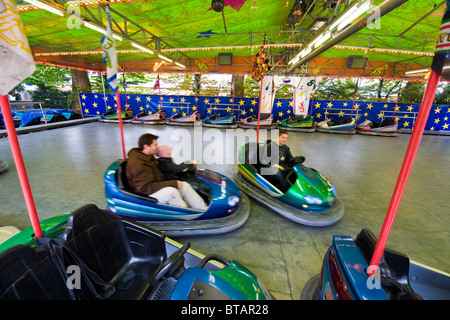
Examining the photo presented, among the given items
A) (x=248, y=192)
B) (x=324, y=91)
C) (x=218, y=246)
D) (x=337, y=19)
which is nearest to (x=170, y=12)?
(x=337, y=19)

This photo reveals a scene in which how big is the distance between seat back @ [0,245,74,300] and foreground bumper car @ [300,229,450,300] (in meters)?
1.17

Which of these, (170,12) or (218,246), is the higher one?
(170,12)

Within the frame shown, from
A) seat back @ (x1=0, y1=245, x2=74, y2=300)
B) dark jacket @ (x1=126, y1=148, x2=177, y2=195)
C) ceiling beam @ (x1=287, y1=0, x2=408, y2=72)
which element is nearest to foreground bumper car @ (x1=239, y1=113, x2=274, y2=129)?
ceiling beam @ (x1=287, y1=0, x2=408, y2=72)

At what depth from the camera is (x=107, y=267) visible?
1.26 metres

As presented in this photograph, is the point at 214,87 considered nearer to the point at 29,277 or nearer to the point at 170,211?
the point at 170,211

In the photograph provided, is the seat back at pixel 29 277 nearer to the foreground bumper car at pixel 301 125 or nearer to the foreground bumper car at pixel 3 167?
the foreground bumper car at pixel 3 167

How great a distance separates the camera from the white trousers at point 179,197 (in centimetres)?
187

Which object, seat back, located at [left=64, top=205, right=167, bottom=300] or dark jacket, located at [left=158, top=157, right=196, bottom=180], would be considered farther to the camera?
dark jacket, located at [left=158, top=157, right=196, bottom=180]

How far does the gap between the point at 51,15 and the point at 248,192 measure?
635 cm

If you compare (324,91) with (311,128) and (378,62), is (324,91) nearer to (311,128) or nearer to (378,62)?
(378,62)

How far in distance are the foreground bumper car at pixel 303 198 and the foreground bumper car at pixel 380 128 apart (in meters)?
7.11

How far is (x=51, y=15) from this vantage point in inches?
200

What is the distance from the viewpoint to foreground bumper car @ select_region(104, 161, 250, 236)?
1.86 m

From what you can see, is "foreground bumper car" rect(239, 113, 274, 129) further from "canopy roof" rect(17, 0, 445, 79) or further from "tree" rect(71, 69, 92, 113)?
"tree" rect(71, 69, 92, 113)
